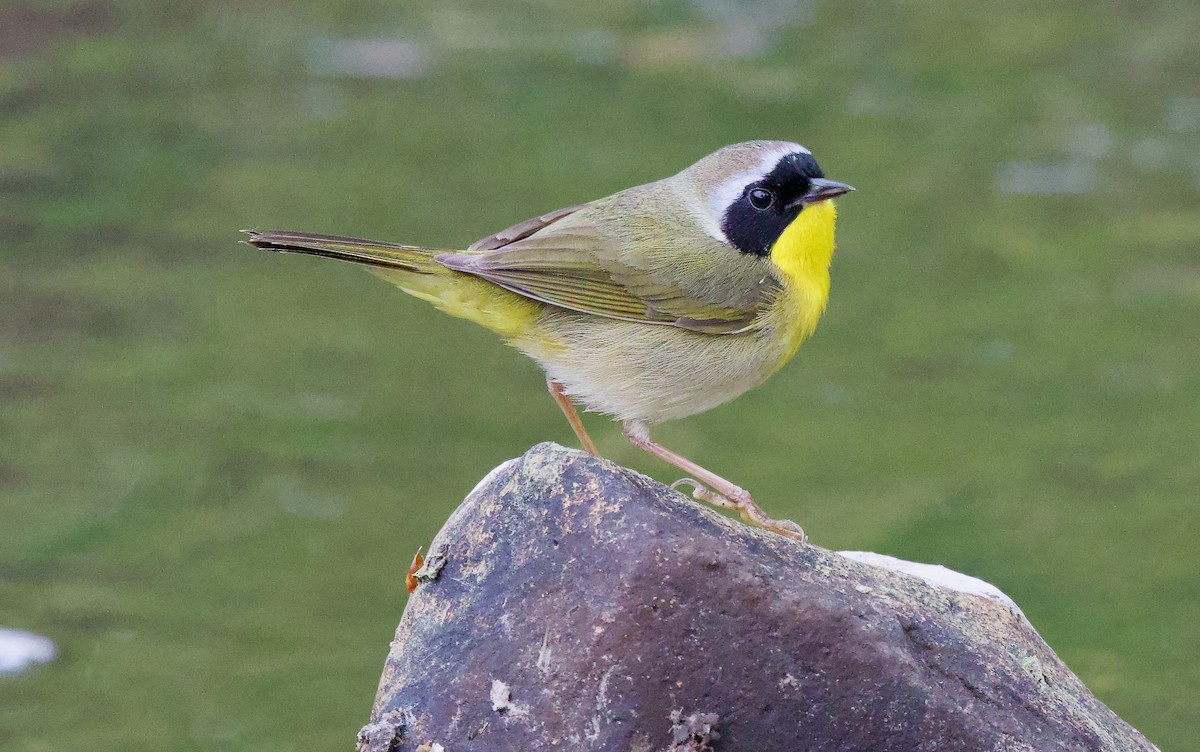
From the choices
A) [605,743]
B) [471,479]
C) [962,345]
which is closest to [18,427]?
[471,479]

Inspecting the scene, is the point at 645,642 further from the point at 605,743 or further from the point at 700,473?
the point at 700,473

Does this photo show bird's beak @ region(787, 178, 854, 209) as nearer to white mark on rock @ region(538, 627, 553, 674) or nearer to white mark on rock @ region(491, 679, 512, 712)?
white mark on rock @ region(538, 627, 553, 674)

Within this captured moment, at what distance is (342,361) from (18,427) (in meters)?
1.87

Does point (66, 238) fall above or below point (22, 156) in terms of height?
below

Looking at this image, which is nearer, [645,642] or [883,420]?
[645,642]

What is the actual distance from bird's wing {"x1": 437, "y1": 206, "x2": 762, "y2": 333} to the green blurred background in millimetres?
2526

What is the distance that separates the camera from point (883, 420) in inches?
384

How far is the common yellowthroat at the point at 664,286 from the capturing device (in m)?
5.82

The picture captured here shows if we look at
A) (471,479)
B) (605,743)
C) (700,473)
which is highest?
(471,479)

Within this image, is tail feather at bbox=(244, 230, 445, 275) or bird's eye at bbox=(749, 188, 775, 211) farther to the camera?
bird's eye at bbox=(749, 188, 775, 211)

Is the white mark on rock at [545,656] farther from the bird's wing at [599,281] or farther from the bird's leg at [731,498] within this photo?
the bird's wing at [599,281]

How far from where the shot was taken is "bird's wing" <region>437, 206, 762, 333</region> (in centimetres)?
578

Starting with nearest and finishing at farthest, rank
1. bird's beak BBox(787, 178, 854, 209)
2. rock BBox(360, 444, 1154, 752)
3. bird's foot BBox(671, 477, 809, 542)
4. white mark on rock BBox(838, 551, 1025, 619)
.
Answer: rock BBox(360, 444, 1154, 752) → white mark on rock BBox(838, 551, 1025, 619) → bird's foot BBox(671, 477, 809, 542) → bird's beak BBox(787, 178, 854, 209)

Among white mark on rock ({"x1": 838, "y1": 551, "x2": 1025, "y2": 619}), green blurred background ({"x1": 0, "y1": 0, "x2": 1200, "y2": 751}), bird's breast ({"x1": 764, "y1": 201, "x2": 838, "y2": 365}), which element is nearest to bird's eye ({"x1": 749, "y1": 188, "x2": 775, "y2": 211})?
bird's breast ({"x1": 764, "y1": 201, "x2": 838, "y2": 365})
